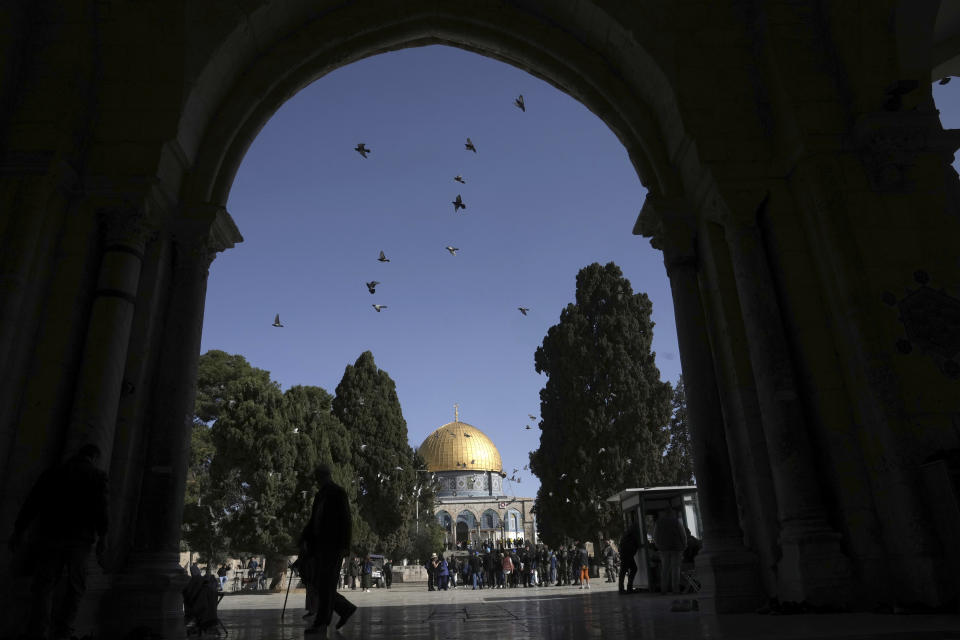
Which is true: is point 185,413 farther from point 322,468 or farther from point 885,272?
point 885,272

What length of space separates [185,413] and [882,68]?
782 centimetres

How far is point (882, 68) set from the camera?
6492mm

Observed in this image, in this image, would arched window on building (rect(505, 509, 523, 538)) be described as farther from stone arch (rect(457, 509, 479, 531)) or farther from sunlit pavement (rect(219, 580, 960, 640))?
sunlit pavement (rect(219, 580, 960, 640))

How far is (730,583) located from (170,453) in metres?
5.30

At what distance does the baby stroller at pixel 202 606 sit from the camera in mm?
6262

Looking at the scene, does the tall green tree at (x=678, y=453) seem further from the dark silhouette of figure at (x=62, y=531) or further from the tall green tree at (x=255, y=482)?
the dark silhouette of figure at (x=62, y=531)

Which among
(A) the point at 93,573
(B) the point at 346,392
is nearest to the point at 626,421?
(B) the point at 346,392

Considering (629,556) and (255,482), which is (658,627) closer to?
(629,556)

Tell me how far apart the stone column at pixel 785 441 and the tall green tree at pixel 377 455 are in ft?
76.9

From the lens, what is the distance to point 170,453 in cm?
610

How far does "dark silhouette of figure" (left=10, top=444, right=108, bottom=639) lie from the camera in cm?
419

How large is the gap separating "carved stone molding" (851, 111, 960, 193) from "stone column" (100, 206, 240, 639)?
667 centimetres

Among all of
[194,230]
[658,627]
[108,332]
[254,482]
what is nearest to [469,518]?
[254,482]

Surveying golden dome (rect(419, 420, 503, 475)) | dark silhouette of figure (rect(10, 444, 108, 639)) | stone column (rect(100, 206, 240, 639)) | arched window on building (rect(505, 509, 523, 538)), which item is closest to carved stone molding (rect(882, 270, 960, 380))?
dark silhouette of figure (rect(10, 444, 108, 639))
